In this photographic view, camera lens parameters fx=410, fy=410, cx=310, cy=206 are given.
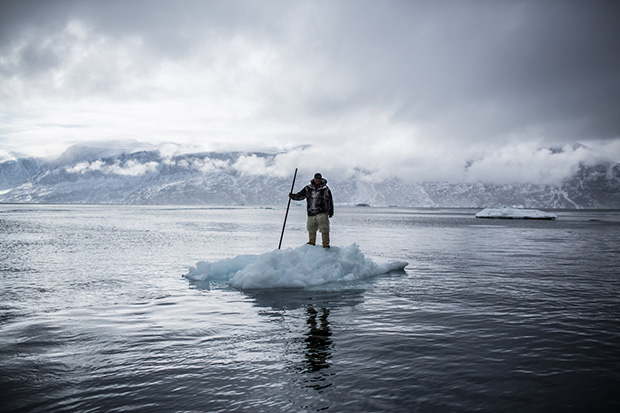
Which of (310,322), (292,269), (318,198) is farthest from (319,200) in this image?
(310,322)

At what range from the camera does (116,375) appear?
6.21m

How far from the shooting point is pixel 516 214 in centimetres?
10294

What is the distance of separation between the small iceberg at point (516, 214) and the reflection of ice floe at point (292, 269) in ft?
322

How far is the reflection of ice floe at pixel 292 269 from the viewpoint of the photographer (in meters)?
13.7

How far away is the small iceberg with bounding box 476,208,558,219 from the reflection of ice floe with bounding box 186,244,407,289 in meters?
98.2

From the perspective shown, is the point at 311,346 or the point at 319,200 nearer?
the point at 311,346

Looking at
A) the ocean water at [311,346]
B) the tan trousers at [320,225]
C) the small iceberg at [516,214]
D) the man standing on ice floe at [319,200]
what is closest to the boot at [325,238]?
the tan trousers at [320,225]

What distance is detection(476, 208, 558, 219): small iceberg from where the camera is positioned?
101 meters

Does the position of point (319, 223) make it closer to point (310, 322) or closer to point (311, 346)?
point (310, 322)

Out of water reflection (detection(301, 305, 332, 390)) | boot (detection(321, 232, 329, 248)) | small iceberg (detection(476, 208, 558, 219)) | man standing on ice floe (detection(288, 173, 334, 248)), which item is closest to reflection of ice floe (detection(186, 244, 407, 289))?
boot (detection(321, 232, 329, 248))

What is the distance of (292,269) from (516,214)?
102997 millimetres

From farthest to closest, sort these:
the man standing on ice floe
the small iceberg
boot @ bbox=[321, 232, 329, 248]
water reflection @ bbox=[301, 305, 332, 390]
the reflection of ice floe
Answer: the small iceberg, boot @ bbox=[321, 232, 329, 248], the man standing on ice floe, the reflection of ice floe, water reflection @ bbox=[301, 305, 332, 390]

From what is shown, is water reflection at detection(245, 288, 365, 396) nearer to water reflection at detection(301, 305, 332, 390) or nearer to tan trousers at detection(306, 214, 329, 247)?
water reflection at detection(301, 305, 332, 390)

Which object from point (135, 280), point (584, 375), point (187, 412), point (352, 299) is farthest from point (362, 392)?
point (135, 280)
